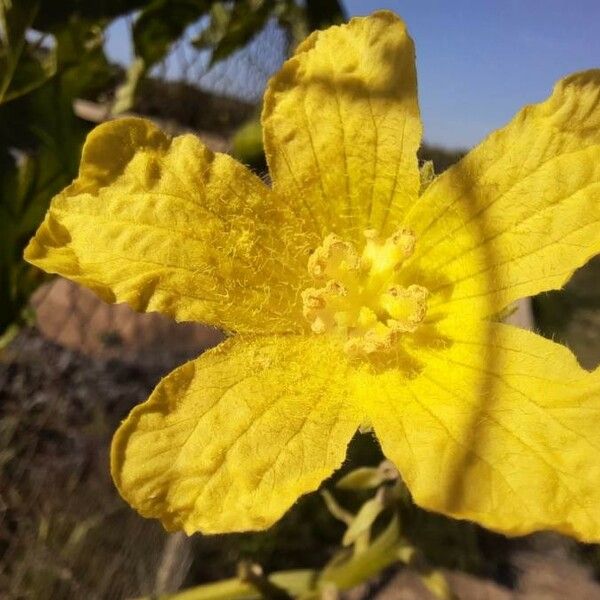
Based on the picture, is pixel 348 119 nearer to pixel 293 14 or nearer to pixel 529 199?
pixel 529 199

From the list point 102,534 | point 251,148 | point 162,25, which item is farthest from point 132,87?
point 102,534

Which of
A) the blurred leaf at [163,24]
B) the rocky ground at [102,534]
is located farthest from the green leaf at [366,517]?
the rocky ground at [102,534]

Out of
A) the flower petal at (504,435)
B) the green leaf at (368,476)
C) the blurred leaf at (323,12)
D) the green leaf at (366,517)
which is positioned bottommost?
the green leaf at (366,517)

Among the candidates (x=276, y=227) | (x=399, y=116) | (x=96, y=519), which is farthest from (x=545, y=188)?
(x=96, y=519)

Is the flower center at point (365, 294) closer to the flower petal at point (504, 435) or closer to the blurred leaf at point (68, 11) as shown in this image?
the flower petal at point (504, 435)

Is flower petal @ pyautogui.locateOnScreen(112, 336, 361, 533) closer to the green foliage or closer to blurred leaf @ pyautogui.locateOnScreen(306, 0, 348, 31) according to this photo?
the green foliage

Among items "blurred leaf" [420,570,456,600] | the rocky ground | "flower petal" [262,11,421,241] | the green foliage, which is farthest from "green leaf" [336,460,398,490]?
the rocky ground

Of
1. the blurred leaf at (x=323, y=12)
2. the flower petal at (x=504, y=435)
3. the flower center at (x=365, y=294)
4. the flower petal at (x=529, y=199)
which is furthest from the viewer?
the blurred leaf at (x=323, y=12)
